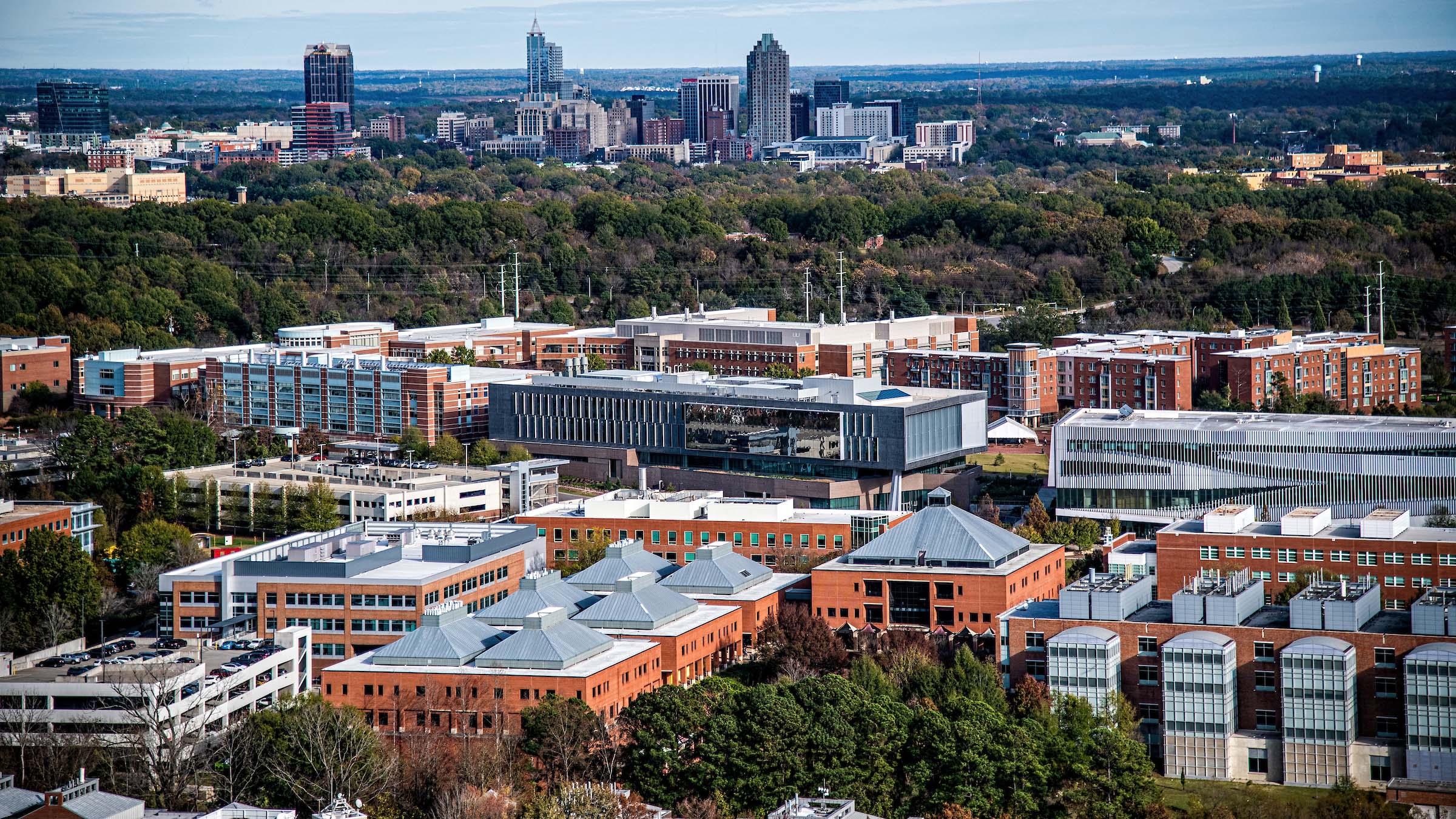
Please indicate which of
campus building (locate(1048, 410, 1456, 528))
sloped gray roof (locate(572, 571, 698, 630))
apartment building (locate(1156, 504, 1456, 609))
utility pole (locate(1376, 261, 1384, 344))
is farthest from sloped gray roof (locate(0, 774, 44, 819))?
utility pole (locate(1376, 261, 1384, 344))

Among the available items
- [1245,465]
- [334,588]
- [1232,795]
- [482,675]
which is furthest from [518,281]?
[1232,795]

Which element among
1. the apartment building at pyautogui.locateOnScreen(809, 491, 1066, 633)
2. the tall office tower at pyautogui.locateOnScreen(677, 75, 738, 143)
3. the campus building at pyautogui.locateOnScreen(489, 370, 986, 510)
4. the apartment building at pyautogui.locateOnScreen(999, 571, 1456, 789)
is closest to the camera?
the apartment building at pyautogui.locateOnScreen(999, 571, 1456, 789)

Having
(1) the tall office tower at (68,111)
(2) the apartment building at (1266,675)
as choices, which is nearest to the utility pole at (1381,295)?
(2) the apartment building at (1266,675)

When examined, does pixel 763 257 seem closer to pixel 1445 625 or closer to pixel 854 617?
pixel 854 617

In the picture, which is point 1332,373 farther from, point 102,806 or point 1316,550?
point 102,806

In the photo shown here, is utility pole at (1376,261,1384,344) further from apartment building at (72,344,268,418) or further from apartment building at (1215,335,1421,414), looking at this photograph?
apartment building at (72,344,268,418)

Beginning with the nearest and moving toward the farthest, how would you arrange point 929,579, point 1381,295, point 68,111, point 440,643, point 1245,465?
point 440,643
point 929,579
point 1245,465
point 1381,295
point 68,111

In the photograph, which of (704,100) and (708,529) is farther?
(704,100)
